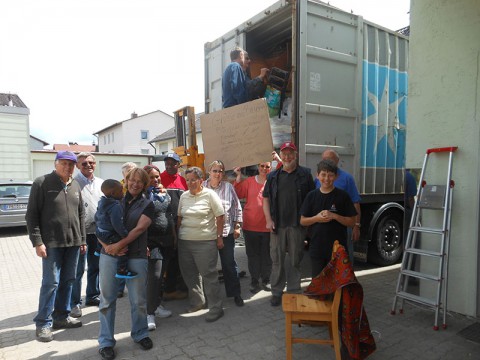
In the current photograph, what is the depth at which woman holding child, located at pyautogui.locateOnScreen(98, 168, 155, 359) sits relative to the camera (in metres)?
2.85

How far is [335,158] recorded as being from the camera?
3824mm

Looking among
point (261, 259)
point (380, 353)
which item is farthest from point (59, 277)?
point (380, 353)

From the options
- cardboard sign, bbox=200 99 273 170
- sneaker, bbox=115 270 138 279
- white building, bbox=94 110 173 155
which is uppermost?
white building, bbox=94 110 173 155

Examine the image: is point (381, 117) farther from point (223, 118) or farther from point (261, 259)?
point (261, 259)

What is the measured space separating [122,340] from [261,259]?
1.91 m

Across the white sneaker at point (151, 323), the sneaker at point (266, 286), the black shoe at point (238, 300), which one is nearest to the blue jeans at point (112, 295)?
the white sneaker at point (151, 323)

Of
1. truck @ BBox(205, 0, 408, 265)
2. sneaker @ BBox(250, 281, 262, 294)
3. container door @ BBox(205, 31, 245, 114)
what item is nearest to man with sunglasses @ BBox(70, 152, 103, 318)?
sneaker @ BBox(250, 281, 262, 294)

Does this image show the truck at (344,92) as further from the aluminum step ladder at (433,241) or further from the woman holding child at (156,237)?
the woman holding child at (156,237)

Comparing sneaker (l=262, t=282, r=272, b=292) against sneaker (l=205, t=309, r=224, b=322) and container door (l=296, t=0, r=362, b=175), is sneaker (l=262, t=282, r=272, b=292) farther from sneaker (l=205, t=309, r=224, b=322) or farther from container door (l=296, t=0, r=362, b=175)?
container door (l=296, t=0, r=362, b=175)

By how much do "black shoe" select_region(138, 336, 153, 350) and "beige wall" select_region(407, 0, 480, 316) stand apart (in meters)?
2.96

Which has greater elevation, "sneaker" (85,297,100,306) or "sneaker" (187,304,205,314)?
"sneaker" (187,304,205,314)

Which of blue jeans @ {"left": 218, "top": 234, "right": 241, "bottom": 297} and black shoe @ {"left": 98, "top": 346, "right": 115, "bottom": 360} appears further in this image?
blue jeans @ {"left": 218, "top": 234, "right": 241, "bottom": 297}

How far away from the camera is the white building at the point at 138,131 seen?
126ft

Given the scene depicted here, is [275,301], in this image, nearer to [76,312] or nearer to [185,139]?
[76,312]
